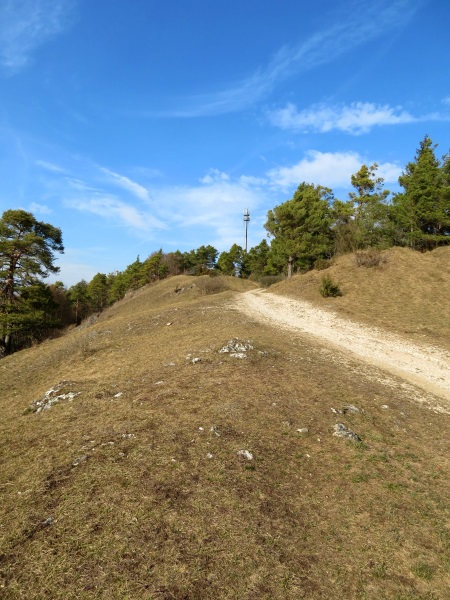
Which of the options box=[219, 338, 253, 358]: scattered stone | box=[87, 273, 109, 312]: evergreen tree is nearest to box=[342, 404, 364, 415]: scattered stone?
box=[219, 338, 253, 358]: scattered stone

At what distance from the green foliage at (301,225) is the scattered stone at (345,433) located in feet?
110

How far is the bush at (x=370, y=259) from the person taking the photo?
32938mm

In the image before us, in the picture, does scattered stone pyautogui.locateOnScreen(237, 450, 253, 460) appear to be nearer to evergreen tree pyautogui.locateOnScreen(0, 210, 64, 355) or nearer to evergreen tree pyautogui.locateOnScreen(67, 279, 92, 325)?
evergreen tree pyautogui.locateOnScreen(0, 210, 64, 355)

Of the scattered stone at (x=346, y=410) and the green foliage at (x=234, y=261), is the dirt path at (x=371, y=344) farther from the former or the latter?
the green foliage at (x=234, y=261)

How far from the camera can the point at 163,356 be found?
1427 centimetres

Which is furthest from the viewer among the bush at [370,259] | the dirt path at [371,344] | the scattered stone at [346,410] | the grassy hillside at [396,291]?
the bush at [370,259]

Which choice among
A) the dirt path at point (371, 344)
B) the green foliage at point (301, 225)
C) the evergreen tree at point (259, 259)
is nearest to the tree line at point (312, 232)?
the green foliage at point (301, 225)

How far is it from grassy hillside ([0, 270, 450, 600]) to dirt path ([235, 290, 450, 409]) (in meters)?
2.37

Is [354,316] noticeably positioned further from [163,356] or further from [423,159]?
[423,159]

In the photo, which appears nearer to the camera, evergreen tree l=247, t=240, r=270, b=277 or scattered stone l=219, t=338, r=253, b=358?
scattered stone l=219, t=338, r=253, b=358

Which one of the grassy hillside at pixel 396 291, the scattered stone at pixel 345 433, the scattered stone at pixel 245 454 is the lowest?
the scattered stone at pixel 345 433

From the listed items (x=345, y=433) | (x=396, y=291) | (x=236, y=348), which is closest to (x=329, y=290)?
(x=396, y=291)

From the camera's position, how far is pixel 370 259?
33.0 m

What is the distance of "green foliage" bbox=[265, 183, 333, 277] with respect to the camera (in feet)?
132
